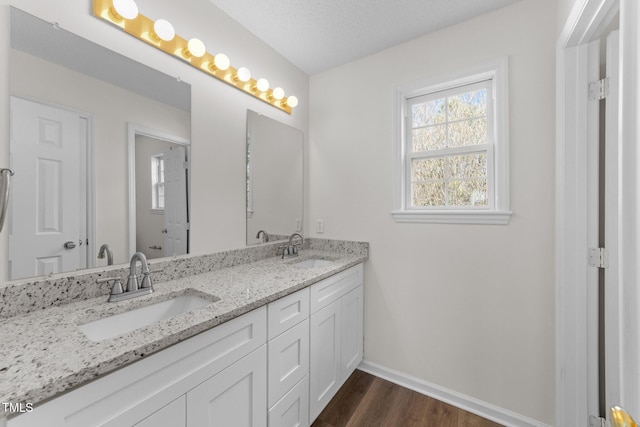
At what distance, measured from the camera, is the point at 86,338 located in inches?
31.5

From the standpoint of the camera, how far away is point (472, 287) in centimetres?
175

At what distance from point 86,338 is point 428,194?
199 centimetres

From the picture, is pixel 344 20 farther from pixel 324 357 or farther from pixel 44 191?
pixel 324 357

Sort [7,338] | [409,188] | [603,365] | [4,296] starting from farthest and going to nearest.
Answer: [409,188], [603,365], [4,296], [7,338]

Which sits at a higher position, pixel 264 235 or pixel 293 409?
pixel 264 235

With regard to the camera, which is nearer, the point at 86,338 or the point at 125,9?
the point at 86,338

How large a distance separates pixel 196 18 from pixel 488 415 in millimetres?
2953

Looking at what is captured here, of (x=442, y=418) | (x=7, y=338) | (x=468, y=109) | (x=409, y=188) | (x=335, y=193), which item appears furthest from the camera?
(x=335, y=193)

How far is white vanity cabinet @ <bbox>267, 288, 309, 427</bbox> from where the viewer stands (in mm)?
1233

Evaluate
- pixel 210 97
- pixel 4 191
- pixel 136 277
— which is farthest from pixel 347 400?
pixel 210 97

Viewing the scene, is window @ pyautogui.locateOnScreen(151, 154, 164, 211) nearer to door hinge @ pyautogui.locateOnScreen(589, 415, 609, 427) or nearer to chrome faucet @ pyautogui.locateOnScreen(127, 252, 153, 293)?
chrome faucet @ pyautogui.locateOnScreen(127, 252, 153, 293)

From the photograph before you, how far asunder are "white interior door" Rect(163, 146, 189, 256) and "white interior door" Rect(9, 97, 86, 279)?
36cm

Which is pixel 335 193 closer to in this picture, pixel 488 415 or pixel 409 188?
pixel 409 188

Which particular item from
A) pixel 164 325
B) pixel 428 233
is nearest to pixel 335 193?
pixel 428 233
